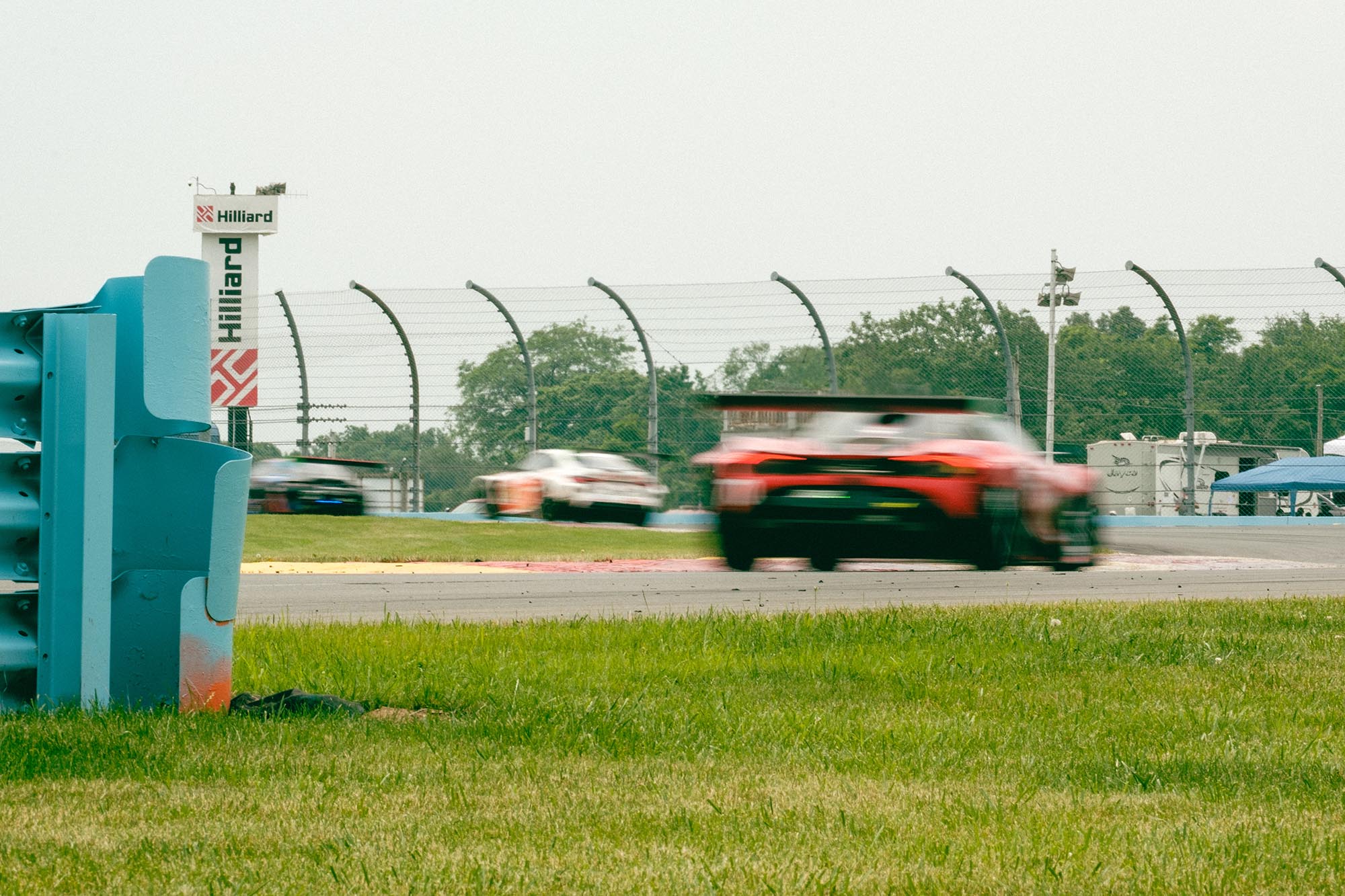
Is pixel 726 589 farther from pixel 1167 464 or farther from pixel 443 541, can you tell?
pixel 1167 464

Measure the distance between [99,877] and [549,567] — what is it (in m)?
12.5

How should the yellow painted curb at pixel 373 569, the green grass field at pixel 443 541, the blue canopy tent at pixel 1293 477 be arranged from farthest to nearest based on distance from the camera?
the blue canopy tent at pixel 1293 477 < the green grass field at pixel 443 541 < the yellow painted curb at pixel 373 569

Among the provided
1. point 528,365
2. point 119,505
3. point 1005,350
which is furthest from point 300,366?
point 119,505

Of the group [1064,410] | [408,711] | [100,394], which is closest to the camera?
[100,394]

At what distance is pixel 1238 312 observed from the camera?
22391 mm

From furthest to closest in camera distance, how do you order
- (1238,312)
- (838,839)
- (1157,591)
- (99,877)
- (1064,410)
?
1. (1064,410)
2. (1238,312)
3. (1157,591)
4. (838,839)
5. (99,877)

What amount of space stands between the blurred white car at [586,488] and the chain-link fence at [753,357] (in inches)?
29.1

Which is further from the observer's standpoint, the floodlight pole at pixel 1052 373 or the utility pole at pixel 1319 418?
the utility pole at pixel 1319 418

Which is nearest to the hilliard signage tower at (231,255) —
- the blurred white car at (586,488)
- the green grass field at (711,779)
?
the blurred white car at (586,488)

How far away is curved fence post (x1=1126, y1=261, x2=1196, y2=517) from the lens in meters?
22.9

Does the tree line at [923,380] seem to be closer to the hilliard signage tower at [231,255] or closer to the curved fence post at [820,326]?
the curved fence post at [820,326]

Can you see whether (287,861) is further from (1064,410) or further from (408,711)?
(1064,410)

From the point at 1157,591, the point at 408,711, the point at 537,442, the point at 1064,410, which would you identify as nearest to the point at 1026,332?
the point at 1064,410

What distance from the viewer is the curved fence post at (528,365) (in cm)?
2475
